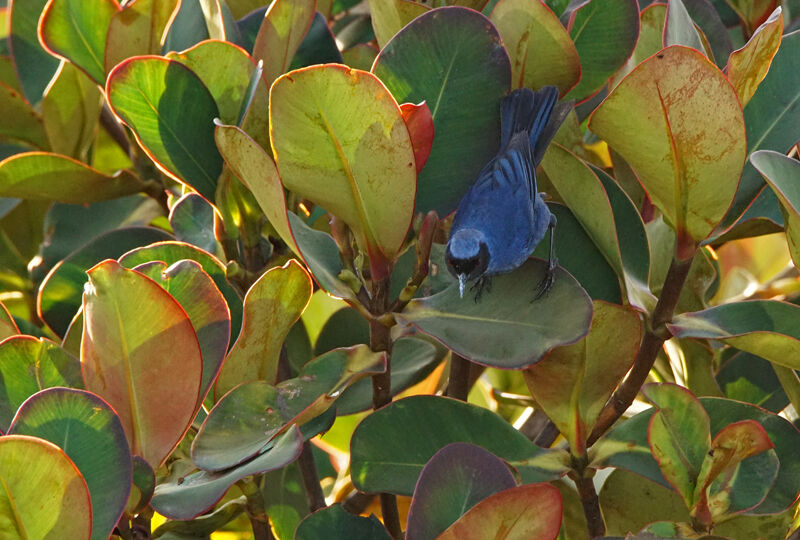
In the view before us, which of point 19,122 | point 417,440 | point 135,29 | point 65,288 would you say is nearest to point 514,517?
point 417,440

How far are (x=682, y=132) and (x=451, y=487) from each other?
0.46 meters

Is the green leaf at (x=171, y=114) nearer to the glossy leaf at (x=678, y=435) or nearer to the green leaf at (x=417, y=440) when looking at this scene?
the green leaf at (x=417, y=440)

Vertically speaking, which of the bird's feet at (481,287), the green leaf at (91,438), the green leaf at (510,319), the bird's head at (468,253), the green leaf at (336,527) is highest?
the green leaf at (91,438)

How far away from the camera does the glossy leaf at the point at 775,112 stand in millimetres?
1081

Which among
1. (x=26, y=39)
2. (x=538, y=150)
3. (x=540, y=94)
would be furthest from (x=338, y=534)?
(x=26, y=39)

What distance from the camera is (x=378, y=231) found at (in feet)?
3.27

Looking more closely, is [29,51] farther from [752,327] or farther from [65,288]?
[752,327]

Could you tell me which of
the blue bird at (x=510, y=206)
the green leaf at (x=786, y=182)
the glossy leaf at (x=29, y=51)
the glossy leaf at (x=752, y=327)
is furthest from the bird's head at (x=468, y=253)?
the glossy leaf at (x=29, y=51)

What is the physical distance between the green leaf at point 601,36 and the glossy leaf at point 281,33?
13.4 inches

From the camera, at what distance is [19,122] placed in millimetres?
1598

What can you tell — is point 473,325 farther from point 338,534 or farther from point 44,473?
point 44,473

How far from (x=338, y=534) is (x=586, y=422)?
33 cm

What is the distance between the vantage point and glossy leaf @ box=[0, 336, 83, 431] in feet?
3.10

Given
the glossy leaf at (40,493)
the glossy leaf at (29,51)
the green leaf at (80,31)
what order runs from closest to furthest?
the glossy leaf at (40,493)
the green leaf at (80,31)
the glossy leaf at (29,51)
